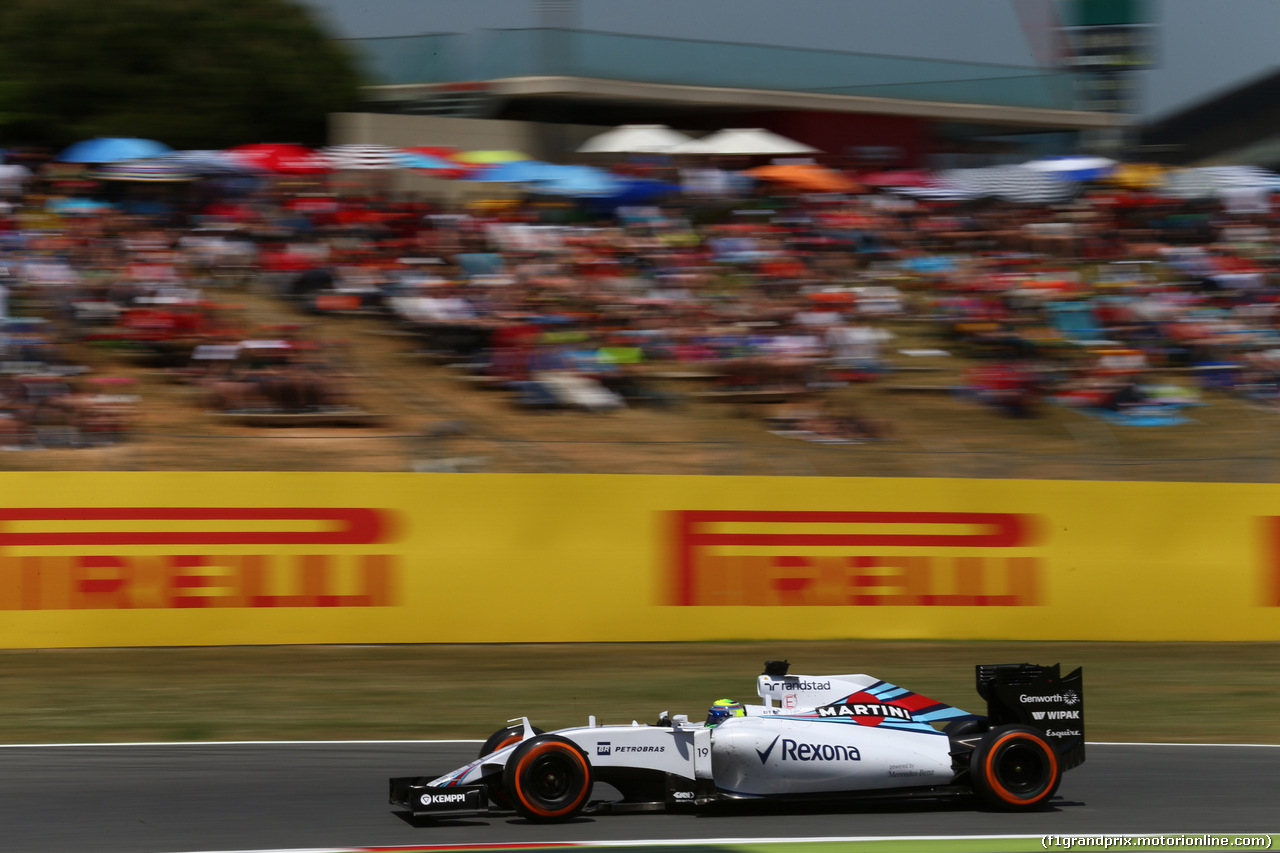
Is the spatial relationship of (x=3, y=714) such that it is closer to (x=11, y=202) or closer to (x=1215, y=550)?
(x=11, y=202)

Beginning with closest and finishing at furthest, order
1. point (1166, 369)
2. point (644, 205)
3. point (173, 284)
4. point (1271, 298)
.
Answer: point (173, 284), point (1166, 369), point (1271, 298), point (644, 205)

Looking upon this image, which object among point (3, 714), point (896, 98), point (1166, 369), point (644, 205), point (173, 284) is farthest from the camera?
point (896, 98)

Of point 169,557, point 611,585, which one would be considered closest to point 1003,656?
point 611,585

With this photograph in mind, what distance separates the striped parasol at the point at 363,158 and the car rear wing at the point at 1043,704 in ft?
36.9

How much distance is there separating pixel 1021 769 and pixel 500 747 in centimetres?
222

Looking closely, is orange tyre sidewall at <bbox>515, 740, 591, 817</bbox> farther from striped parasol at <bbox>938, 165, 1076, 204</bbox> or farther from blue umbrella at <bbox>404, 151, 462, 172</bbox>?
striped parasol at <bbox>938, 165, 1076, 204</bbox>

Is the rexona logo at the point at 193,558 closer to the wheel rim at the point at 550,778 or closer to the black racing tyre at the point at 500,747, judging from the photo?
the black racing tyre at the point at 500,747

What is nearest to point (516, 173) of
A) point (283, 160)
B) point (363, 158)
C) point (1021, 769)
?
point (363, 158)

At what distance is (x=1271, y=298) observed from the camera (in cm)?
1498

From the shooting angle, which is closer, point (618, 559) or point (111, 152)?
point (618, 559)

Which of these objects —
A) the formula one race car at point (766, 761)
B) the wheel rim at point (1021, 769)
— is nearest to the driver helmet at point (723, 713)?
the formula one race car at point (766, 761)

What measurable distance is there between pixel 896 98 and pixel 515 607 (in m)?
16.7

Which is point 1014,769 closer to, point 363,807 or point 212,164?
point 363,807

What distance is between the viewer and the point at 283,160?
48.6 feet
